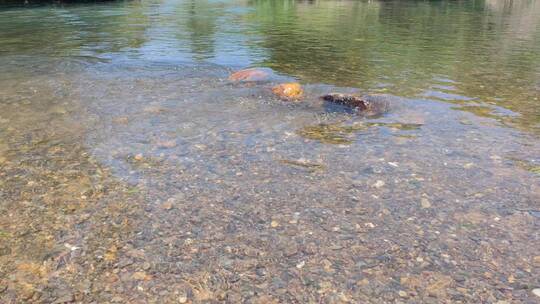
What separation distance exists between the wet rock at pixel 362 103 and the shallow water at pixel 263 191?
461 mm

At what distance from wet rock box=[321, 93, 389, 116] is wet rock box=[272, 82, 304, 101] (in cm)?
94

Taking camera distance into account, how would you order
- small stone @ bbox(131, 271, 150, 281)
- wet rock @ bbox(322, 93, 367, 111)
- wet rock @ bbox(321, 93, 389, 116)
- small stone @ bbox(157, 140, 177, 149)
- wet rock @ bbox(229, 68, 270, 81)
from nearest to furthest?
1. small stone @ bbox(131, 271, 150, 281)
2. small stone @ bbox(157, 140, 177, 149)
3. wet rock @ bbox(321, 93, 389, 116)
4. wet rock @ bbox(322, 93, 367, 111)
5. wet rock @ bbox(229, 68, 270, 81)

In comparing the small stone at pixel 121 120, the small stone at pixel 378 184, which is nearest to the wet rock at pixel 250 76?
the small stone at pixel 121 120

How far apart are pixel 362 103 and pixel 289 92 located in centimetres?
266

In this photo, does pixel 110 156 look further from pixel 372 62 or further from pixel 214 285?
pixel 372 62

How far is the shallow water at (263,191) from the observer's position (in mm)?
5762

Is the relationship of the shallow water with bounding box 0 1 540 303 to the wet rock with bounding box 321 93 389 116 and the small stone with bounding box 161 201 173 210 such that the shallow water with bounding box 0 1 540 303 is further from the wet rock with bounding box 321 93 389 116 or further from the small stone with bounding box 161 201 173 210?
the wet rock with bounding box 321 93 389 116

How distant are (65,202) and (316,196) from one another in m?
4.46

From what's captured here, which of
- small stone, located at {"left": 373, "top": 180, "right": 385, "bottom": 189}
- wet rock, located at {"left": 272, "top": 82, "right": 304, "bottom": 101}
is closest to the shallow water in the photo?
small stone, located at {"left": 373, "top": 180, "right": 385, "bottom": 189}

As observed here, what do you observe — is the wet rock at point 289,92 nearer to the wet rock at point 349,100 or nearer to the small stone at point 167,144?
the wet rock at point 349,100

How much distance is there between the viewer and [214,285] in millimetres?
5684

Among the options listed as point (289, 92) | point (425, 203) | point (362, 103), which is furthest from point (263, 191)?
point (289, 92)

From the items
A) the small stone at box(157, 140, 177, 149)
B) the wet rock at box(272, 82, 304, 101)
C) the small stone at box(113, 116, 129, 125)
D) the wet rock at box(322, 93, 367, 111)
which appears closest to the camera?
the small stone at box(157, 140, 177, 149)

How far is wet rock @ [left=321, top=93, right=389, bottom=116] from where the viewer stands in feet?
42.5
